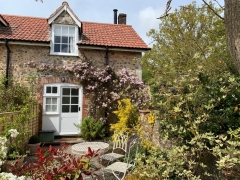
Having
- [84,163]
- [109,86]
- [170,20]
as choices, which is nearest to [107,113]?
[109,86]

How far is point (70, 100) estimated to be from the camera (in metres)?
10.5

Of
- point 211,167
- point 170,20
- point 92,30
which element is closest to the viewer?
point 211,167

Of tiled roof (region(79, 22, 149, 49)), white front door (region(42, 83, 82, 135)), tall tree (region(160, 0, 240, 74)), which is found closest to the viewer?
tall tree (region(160, 0, 240, 74))

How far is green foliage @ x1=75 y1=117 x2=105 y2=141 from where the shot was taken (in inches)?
373

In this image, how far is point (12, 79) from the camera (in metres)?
9.91

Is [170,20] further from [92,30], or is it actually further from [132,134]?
[132,134]

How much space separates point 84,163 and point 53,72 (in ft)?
28.1

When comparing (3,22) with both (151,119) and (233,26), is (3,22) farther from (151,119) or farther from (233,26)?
(233,26)

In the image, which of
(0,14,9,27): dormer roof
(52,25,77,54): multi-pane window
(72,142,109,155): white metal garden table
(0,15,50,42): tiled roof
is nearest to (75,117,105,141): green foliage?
(72,142,109,155): white metal garden table

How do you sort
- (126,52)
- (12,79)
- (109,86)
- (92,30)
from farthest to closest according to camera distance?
(92,30)
(126,52)
(109,86)
(12,79)

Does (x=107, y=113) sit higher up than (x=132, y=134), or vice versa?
(x=107, y=113)

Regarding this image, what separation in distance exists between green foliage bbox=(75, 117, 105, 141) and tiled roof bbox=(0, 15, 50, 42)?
466cm

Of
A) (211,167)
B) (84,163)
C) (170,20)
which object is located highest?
(170,20)

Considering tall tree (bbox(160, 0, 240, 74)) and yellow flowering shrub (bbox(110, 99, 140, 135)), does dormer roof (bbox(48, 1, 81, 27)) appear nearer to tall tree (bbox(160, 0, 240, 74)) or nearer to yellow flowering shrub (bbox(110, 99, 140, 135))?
yellow flowering shrub (bbox(110, 99, 140, 135))
